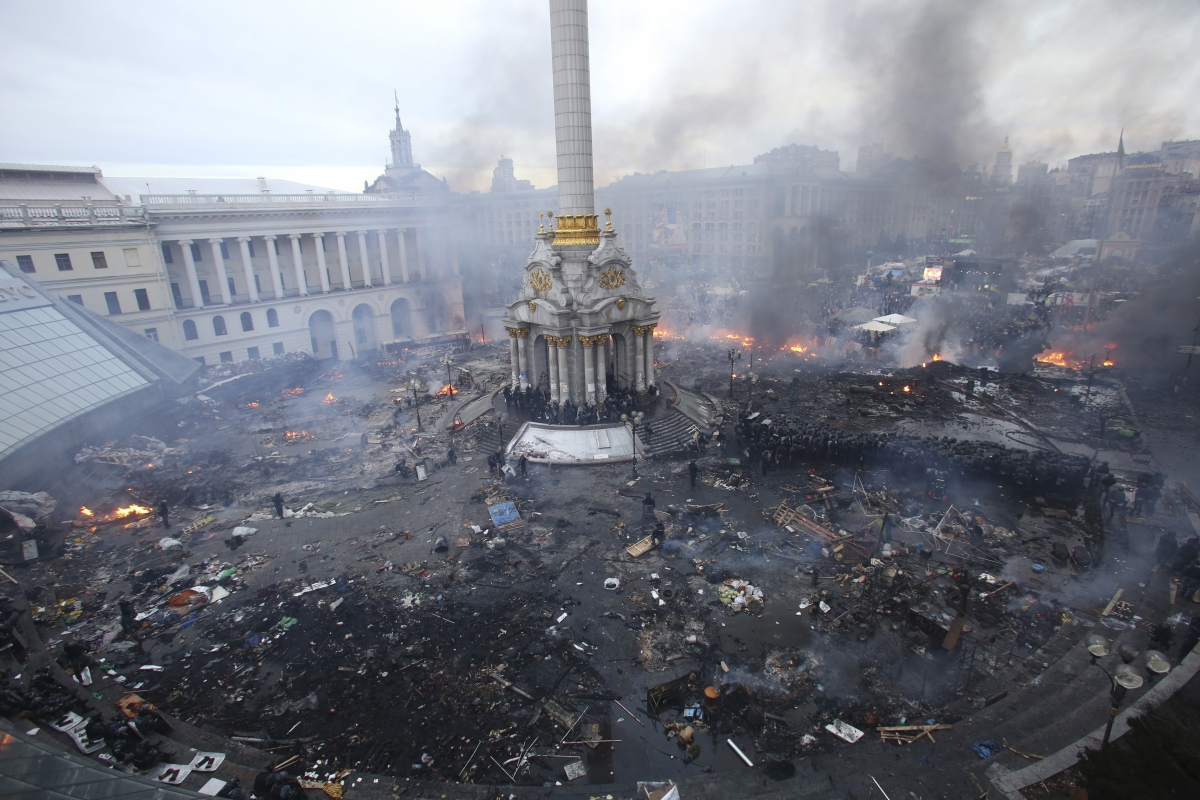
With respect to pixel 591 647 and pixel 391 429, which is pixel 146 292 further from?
pixel 591 647

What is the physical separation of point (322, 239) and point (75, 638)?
42.5m

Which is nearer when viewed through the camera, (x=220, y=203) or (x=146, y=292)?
(x=146, y=292)

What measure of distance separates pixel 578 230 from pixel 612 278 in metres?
3.24

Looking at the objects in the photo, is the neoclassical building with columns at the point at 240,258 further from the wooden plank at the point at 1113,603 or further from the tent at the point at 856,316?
the wooden plank at the point at 1113,603

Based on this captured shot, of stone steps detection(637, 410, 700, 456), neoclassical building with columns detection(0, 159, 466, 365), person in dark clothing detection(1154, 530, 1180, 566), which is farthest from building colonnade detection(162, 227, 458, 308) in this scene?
person in dark clothing detection(1154, 530, 1180, 566)

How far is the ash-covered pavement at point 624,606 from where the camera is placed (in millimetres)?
12898

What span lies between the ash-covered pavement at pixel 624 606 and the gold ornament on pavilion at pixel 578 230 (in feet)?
39.0

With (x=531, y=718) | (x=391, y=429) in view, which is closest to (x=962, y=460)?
(x=531, y=718)

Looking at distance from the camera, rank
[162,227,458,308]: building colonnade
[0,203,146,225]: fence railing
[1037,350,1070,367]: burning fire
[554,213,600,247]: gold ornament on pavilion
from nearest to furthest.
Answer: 1. [554,213,600,247]: gold ornament on pavilion
2. [0,203,146,225]: fence railing
3. [1037,350,1070,367]: burning fire
4. [162,227,458,308]: building colonnade

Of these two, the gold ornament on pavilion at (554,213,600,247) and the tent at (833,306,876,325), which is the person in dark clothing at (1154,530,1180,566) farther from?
the tent at (833,306,876,325)

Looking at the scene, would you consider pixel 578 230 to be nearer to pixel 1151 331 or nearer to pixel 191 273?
pixel 191 273

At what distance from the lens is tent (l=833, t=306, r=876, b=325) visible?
4856 cm

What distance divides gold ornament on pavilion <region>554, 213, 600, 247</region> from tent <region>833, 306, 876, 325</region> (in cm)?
2779

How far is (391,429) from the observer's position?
3356cm
